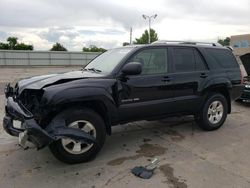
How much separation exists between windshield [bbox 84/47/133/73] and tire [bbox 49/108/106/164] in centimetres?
91

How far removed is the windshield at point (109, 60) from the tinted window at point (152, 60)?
9.6 inches

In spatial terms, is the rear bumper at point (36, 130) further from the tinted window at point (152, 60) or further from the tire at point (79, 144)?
the tinted window at point (152, 60)

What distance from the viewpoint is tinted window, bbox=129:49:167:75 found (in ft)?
16.6

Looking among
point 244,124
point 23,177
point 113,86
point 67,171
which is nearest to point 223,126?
point 244,124

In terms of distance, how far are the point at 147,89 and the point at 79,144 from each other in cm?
152

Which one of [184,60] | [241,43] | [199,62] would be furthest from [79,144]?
[241,43]

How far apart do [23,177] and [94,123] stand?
1.20 meters

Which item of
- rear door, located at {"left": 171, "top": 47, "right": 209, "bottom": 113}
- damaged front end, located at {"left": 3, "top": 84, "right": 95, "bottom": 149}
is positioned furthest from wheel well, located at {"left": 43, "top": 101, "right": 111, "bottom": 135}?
rear door, located at {"left": 171, "top": 47, "right": 209, "bottom": 113}

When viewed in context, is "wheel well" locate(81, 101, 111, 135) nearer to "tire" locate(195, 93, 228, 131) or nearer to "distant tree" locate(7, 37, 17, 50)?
"tire" locate(195, 93, 228, 131)

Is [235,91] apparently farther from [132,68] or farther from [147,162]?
[147,162]

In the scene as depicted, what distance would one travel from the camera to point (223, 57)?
634cm

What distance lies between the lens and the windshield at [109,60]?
4.93 meters

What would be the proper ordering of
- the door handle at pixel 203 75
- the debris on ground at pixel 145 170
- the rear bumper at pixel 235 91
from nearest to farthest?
the debris on ground at pixel 145 170 → the door handle at pixel 203 75 → the rear bumper at pixel 235 91

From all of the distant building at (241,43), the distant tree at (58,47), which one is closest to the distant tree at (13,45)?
the distant tree at (58,47)
